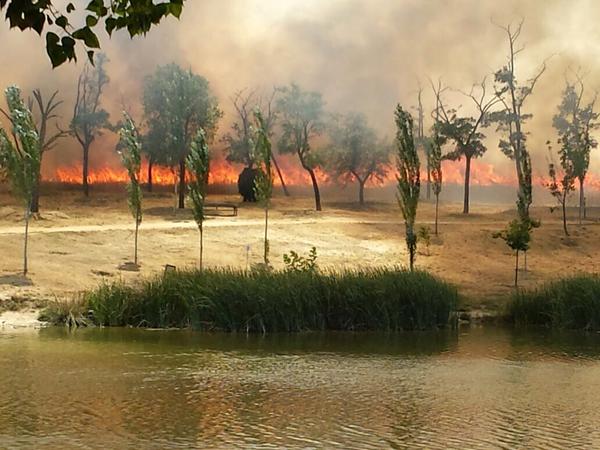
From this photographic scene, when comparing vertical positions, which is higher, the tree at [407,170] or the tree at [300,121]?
the tree at [300,121]

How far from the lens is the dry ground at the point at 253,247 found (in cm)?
2716

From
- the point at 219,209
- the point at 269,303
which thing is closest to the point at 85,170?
the point at 219,209

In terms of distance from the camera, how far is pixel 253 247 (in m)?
35.1

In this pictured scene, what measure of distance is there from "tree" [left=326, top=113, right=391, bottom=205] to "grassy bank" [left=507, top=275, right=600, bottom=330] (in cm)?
3653

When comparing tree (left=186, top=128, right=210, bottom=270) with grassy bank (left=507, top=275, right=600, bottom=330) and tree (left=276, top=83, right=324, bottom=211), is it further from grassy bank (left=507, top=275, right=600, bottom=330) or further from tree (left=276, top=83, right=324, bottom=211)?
tree (left=276, top=83, right=324, bottom=211)

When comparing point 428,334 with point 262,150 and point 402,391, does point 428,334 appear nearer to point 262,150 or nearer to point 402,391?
point 402,391

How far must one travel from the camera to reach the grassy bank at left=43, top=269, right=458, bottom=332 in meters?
20.3

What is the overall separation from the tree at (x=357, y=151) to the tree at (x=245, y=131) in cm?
477

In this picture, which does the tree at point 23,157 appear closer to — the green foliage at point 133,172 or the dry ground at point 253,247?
the dry ground at point 253,247

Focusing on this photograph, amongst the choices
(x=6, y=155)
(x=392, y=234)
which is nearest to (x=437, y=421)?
(x=6, y=155)

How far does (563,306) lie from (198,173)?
13178 millimetres

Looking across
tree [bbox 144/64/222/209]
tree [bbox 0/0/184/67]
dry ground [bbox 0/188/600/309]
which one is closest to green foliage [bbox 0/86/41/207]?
dry ground [bbox 0/188/600/309]

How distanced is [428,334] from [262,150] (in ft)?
45.5

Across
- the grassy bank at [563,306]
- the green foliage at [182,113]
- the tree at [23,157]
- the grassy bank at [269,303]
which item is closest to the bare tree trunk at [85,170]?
the green foliage at [182,113]
